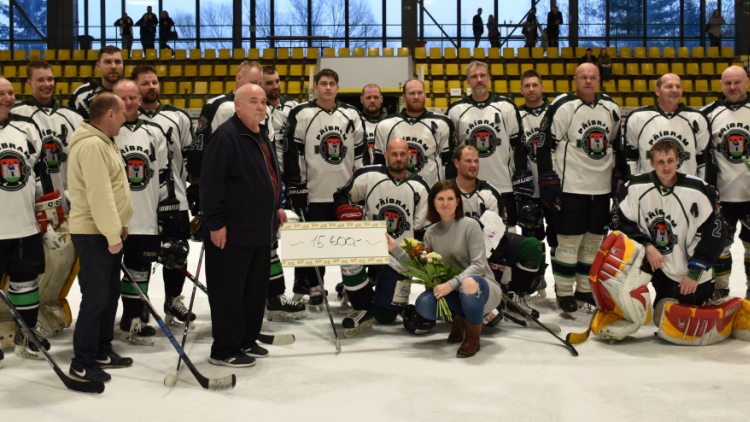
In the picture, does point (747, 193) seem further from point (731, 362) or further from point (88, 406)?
point (88, 406)

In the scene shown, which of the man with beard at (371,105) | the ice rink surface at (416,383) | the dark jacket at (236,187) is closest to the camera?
the ice rink surface at (416,383)

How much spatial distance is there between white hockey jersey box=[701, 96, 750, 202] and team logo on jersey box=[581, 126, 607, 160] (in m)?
0.75

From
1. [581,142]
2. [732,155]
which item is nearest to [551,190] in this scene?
[581,142]

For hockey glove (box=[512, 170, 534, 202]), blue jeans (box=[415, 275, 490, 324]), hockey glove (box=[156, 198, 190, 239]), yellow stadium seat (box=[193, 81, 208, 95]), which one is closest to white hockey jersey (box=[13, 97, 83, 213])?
hockey glove (box=[156, 198, 190, 239])

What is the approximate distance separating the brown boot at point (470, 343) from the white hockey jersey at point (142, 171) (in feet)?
6.30

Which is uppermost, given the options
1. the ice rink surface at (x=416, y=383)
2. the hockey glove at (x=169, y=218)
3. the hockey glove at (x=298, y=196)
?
the hockey glove at (x=298, y=196)

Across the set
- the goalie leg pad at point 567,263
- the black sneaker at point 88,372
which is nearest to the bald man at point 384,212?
the goalie leg pad at point 567,263

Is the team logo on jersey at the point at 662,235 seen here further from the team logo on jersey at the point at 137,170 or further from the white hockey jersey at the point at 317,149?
the team logo on jersey at the point at 137,170

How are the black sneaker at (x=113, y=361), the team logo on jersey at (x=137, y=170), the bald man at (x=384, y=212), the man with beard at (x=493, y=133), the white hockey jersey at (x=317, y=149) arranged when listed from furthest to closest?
the man with beard at (x=493, y=133) → the white hockey jersey at (x=317, y=149) → the bald man at (x=384, y=212) → the team logo on jersey at (x=137, y=170) → the black sneaker at (x=113, y=361)

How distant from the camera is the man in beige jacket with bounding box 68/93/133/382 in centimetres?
288

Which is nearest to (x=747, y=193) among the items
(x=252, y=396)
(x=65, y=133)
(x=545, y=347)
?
(x=545, y=347)

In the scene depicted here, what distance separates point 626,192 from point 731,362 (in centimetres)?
113

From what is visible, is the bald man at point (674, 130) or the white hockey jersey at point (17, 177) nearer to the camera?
the white hockey jersey at point (17, 177)

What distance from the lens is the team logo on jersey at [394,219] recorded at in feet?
13.4
